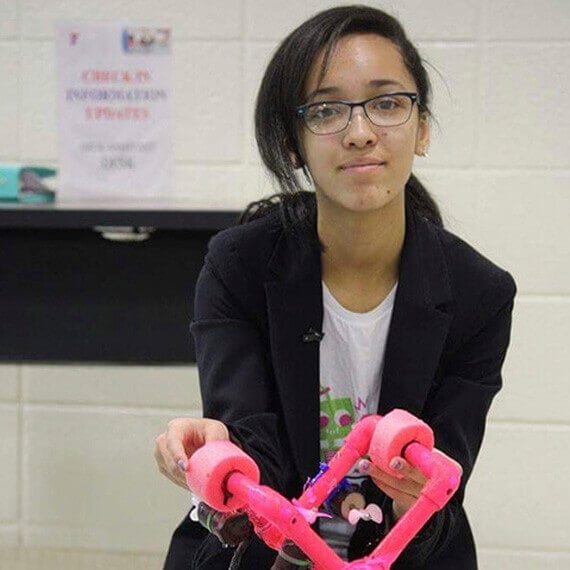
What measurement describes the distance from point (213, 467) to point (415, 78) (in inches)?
22.5

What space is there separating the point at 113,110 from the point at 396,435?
1.40 meters

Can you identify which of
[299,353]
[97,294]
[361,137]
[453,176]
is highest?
[361,137]

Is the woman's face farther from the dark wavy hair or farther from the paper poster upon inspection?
the paper poster

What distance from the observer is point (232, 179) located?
2.06 metres

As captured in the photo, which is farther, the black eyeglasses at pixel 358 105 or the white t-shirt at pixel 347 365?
the white t-shirt at pixel 347 365

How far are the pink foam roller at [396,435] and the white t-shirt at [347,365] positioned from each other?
362 mm

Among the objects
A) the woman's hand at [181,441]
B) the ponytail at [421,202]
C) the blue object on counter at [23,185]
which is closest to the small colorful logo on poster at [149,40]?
the blue object on counter at [23,185]

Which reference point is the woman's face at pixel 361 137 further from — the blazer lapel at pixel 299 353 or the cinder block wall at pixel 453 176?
the cinder block wall at pixel 453 176

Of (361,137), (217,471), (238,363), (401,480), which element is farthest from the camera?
(238,363)

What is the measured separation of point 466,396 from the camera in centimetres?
119

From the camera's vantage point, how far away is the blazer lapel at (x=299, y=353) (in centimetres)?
117

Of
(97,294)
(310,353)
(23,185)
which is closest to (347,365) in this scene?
(310,353)

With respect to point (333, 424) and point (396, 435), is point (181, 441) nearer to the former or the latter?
point (396, 435)

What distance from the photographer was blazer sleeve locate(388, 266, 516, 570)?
1.15 metres
